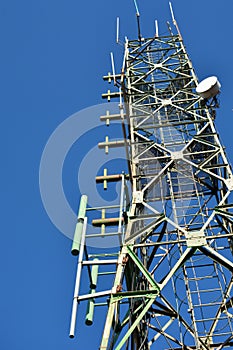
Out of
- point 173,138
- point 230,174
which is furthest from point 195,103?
point 230,174

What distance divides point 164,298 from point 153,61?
803 centimetres

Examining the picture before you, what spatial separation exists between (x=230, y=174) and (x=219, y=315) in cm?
269

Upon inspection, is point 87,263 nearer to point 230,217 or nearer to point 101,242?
point 101,242

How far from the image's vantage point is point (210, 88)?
12.4 m

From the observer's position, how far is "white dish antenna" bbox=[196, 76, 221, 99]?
12.4 m

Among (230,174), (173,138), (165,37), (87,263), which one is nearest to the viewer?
(87,263)

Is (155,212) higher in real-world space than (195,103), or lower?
lower

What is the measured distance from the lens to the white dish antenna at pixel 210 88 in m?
12.4

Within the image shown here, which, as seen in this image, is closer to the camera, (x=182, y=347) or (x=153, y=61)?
(x=182, y=347)

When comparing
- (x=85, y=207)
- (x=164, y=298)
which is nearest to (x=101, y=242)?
(x=85, y=207)

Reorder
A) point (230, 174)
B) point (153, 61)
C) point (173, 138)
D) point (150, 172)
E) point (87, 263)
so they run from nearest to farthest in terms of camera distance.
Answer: point (87, 263) → point (230, 174) → point (150, 172) → point (173, 138) → point (153, 61)

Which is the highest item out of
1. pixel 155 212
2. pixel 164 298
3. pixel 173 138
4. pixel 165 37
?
pixel 165 37

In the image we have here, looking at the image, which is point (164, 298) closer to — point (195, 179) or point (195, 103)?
point (195, 179)

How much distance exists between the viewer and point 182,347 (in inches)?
369
